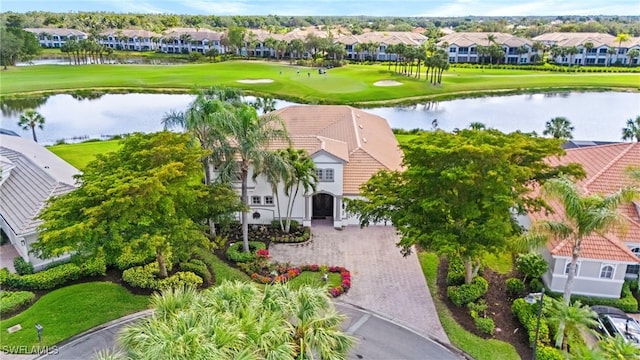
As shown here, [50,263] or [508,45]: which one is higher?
[508,45]

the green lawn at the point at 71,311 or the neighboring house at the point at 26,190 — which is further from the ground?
the neighboring house at the point at 26,190

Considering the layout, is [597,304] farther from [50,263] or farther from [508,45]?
[508,45]

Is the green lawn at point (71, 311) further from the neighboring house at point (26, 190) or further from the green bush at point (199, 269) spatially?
the neighboring house at point (26, 190)

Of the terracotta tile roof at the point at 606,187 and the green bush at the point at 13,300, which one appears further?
the terracotta tile roof at the point at 606,187

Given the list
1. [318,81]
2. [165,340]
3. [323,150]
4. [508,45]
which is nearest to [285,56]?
[318,81]

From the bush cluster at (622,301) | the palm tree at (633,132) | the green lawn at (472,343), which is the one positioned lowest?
the green lawn at (472,343)

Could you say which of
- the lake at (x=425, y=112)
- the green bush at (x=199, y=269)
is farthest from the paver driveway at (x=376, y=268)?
the lake at (x=425, y=112)
